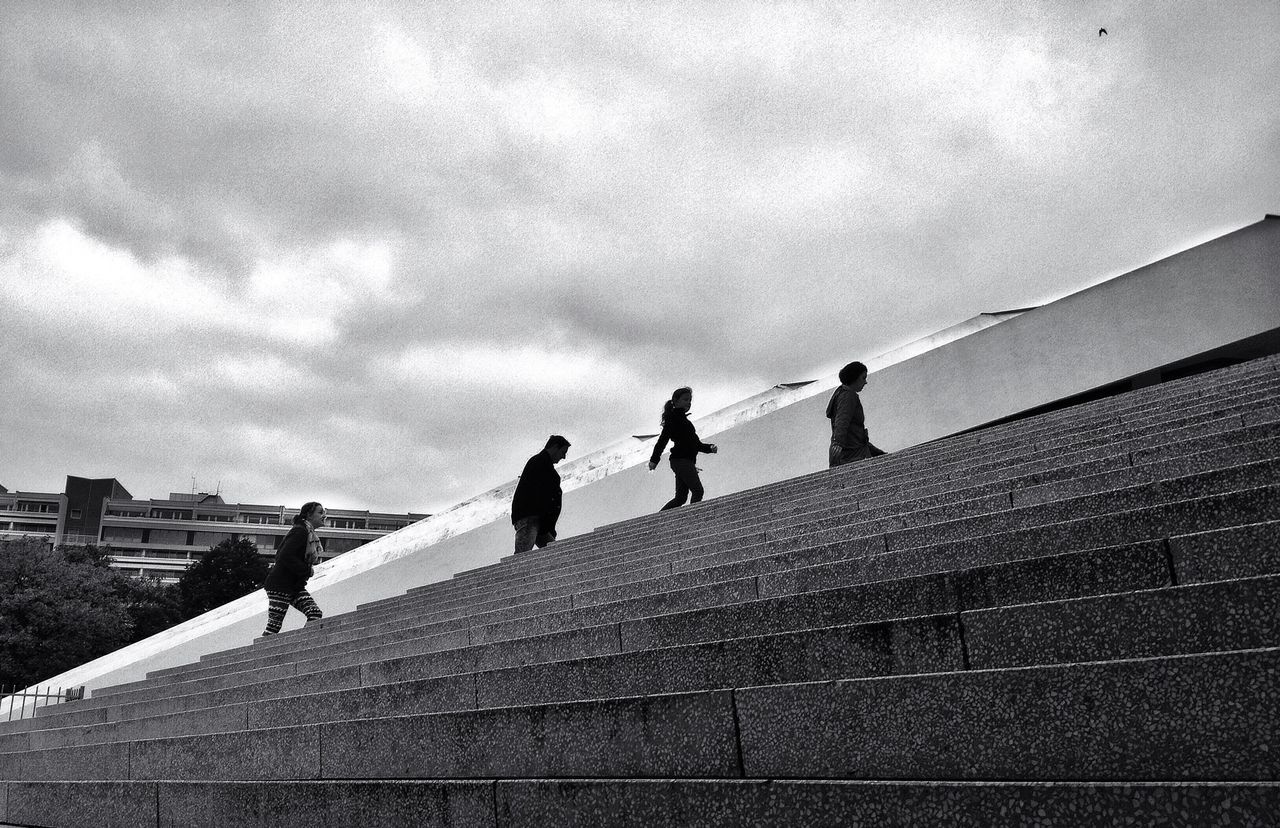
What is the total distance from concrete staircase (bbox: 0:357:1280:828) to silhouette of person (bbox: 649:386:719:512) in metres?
3.02

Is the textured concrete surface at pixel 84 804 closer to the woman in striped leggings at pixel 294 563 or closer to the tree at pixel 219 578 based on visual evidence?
the woman in striped leggings at pixel 294 563

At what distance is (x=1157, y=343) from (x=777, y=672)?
9254 millimetres

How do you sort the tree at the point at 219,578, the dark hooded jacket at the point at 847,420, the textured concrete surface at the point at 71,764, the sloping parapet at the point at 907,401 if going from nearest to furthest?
the textured concrete surface at the point at 71,764 → the dark hooded jacket at the point at 847,420 → the sloping parapet at the point at 907,401 → the tree at the point at 219,578

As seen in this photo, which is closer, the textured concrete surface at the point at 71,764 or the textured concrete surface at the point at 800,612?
the textured concrete surface at the point at 800,612

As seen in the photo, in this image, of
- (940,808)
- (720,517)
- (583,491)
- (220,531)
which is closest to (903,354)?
(583,491)

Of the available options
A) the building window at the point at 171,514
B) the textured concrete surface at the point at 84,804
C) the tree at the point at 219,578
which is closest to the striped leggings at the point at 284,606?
the textured concrete surface at the point at 84,804

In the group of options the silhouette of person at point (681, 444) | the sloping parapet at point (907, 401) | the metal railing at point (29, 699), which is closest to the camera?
the silhouette of person at point (681, 444)

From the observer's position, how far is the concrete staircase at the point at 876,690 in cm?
146

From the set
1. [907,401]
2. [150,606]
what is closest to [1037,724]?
[907,401]

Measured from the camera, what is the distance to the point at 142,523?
70625 millimetres

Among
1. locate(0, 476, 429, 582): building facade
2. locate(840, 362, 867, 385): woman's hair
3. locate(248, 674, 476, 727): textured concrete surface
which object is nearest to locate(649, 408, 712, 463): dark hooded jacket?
locate(840, 362, 867, 385): woman's hair

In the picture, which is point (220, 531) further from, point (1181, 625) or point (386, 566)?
point (1181, 625)

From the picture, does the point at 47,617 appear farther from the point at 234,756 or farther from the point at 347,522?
the point at 347,522

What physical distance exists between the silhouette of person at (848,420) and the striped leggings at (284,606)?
182 inches
